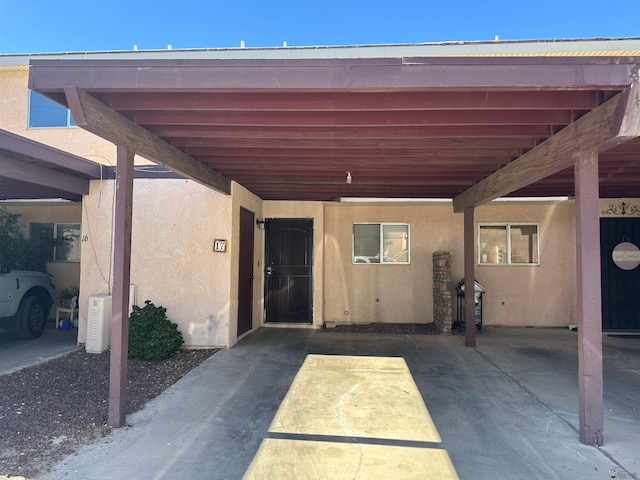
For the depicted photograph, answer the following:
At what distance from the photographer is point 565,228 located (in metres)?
8.07

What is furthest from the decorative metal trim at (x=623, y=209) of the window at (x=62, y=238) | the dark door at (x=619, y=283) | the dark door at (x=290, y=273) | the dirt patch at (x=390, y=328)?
the window at (x=62, y=238)

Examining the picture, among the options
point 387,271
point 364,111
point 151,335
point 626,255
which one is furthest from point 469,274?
point 151,335

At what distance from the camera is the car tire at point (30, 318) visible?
6520 mm

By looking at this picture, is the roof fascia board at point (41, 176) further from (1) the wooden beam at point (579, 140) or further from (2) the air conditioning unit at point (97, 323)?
(1) the wooden beam at point (579, 140)

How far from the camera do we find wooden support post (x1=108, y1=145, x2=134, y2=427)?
3393mm

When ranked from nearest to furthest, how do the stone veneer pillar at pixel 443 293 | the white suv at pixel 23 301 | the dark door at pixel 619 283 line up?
1. the white suv at pixel 23 301
2. the stone veneer pillar at pixel 443 293
3. the dark door at pixel 619 283

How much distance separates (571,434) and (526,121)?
8.89ft

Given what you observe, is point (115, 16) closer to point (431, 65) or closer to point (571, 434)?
point (431, 65)

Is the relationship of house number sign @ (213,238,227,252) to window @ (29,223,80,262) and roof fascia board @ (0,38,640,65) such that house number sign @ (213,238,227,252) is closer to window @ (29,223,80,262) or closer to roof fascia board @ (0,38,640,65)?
roof fascia board @ (0,38,640,65)

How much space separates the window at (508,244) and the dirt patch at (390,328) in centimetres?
183

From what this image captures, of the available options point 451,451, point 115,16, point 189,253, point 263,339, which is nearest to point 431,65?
point 451,451

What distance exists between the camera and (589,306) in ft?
10.3

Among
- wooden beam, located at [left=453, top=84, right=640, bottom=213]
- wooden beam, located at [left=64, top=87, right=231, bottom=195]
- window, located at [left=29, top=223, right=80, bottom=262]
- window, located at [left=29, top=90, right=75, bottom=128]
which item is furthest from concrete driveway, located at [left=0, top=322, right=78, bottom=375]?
wooden beam, located at [left=453, top=84, right=640, bottom=213]

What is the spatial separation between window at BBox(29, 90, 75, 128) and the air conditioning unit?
14.6 feet
